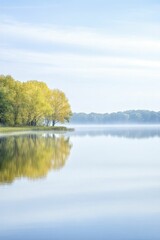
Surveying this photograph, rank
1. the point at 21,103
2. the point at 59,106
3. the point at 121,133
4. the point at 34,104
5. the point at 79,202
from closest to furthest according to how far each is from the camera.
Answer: the point at 79,202 → the point at 121,133 → the point at 21,103 → the point at 34,104 → the point at 59,106

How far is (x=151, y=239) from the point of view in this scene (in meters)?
9.24

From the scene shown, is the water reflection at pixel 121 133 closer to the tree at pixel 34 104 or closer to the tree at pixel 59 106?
the tree at pixel 59 106

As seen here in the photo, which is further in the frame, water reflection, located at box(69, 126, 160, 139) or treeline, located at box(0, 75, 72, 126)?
treeline, located at box(0, 75, 72, 126)

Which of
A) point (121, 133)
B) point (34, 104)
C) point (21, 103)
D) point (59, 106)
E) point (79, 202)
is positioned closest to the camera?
point (79, 202)

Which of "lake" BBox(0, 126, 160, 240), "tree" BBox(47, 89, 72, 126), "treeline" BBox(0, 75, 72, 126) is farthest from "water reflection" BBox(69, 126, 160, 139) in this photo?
"lake" BBox(0, 126, 160, 240)

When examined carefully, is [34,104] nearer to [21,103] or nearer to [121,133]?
[21,103]

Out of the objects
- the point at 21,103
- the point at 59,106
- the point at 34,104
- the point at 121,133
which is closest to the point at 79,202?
the point at 121,133

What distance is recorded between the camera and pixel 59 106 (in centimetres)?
9838

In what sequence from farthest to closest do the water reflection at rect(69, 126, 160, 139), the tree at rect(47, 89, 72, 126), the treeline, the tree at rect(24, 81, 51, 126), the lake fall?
1. the tree at rect(47, 89, 72, 126)
2. the tree at rect(24, 81, 51, 126)
3. the treeline
4. the water reflection at rect(69, 126, 160, 139)
5. the lake

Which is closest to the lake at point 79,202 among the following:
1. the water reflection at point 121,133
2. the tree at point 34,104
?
the water reflection at point 121,133

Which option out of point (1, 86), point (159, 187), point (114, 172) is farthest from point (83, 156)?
point (1, 86)

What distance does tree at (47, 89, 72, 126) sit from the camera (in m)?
98.3

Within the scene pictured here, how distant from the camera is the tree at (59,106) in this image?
9828 centimetres

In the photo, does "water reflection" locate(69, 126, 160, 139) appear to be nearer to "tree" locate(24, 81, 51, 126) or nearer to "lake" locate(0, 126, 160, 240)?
"tree" locate(24, 81, 51, 126)
